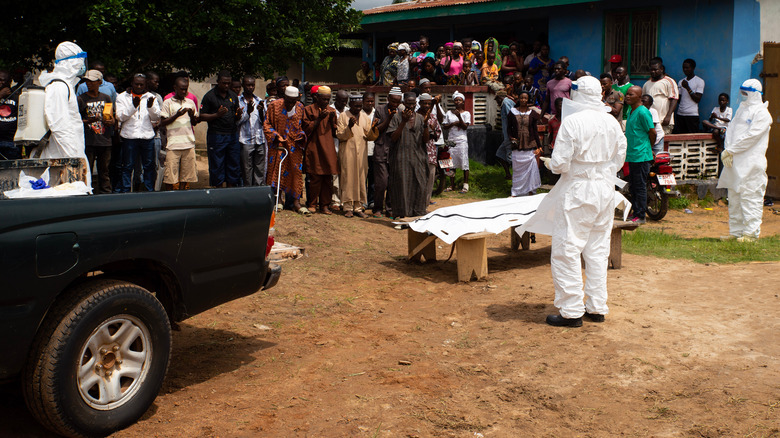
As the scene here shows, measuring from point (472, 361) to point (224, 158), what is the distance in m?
6.58

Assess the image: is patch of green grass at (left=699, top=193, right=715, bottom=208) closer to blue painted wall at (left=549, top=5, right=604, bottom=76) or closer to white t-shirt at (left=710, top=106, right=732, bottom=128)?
white t-shirt at (left=710, top=106, right=732, bottom=128)

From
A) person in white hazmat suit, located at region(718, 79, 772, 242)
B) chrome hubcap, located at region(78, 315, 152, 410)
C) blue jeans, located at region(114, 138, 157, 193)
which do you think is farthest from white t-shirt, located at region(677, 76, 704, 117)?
chrome hubcap, located at region(78, 315, 152, 410)

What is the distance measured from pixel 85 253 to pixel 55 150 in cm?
375

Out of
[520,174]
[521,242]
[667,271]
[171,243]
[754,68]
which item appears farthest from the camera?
[754,68]

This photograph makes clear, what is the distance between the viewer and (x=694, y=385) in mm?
4988

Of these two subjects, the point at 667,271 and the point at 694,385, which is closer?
the point at 694,385

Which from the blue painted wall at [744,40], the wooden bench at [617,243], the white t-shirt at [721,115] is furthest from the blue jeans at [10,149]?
the blue painted wall at [744,40]

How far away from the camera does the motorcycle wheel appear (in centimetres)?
1196

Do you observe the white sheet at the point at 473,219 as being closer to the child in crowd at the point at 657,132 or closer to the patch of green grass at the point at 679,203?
the child in crowd at the point at 657,132

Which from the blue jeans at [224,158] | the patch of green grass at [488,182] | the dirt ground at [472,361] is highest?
the blue jeans at [224,158]

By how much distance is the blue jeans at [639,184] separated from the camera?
11.3 metres

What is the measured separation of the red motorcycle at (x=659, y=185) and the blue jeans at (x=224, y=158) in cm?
600

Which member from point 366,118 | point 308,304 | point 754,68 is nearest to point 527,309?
point 308,304

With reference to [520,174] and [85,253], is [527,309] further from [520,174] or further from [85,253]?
[520,174]
